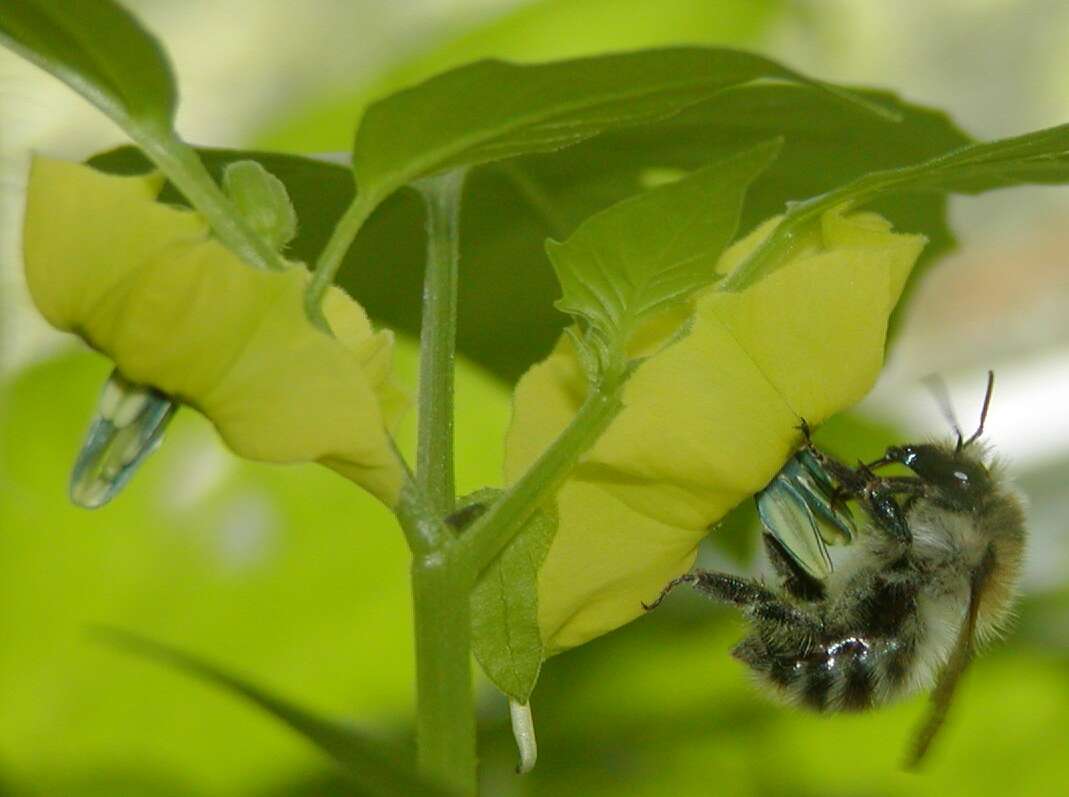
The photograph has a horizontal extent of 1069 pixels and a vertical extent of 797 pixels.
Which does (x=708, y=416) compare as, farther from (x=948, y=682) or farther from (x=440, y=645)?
(x=948, y=682)

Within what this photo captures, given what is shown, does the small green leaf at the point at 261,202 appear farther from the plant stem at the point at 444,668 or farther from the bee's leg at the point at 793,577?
the bee's leg at the point at 793,577

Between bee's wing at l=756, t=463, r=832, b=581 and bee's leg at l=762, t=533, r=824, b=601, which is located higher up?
bee's wing at l=756, t=463, r=832, b=581

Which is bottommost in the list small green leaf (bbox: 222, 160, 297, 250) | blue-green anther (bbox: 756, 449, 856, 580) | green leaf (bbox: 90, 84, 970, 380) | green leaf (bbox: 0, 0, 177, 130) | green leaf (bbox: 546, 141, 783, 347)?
blue-green anther (bbox: 756, 449, 856, 580)

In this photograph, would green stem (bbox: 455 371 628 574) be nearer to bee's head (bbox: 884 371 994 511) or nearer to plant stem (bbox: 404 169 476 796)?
plant stem (bbox: 404 169 476 796)

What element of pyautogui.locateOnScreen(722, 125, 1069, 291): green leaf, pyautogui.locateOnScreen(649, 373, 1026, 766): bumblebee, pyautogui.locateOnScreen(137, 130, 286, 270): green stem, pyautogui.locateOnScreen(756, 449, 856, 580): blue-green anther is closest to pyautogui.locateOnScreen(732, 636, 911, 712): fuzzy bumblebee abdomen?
pyautogui.locateOnScreen(649, 373, 1026, 766): bumblebee

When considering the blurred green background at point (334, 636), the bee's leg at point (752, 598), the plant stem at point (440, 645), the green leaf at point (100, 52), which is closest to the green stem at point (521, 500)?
the plant stem at point (440, 645)

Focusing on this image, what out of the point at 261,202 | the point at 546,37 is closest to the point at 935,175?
the point at 261,202
